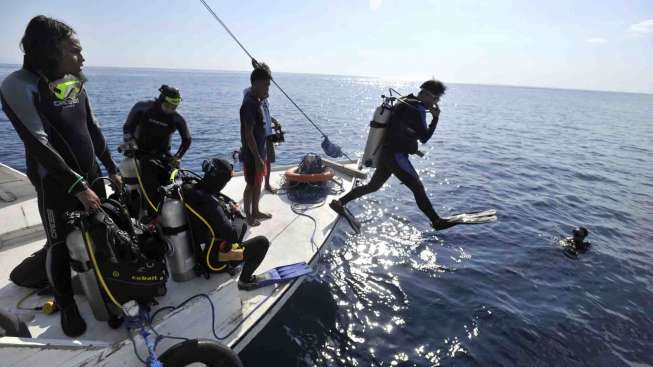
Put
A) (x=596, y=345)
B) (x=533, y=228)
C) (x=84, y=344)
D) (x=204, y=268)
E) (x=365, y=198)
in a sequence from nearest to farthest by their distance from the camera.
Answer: (x=84, y=344) → (x=204, y=268) → (x=596, y=345) → (x=533, y=228) → (x=365, y=198)

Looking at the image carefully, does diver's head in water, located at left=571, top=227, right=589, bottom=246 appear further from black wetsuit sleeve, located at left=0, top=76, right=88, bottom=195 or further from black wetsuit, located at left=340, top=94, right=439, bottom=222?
black wetsuit sleeve, located at left=0, top=76, right=88, bottom=195

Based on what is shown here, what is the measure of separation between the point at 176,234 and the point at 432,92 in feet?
13.7

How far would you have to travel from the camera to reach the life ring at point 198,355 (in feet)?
8.40

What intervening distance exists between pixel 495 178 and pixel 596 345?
29.7 ft

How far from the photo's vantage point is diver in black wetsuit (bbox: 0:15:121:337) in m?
2.54

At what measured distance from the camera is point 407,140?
18.1 feet

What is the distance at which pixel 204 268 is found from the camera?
3.81m

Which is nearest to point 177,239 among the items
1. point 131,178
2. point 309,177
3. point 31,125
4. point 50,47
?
point 131,178

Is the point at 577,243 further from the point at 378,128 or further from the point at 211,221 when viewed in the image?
the point at 211,221

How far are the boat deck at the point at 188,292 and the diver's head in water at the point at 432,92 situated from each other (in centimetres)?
246

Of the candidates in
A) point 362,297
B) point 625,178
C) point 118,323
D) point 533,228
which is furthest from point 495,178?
point 118,323

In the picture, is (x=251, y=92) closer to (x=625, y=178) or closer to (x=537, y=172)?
(x=537, y=172)

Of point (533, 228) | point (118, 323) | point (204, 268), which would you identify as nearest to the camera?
point (118, 323)

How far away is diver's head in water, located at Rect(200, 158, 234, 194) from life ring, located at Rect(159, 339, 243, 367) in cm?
135
